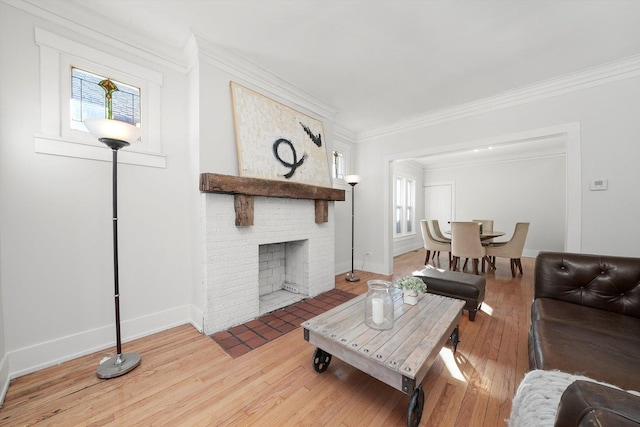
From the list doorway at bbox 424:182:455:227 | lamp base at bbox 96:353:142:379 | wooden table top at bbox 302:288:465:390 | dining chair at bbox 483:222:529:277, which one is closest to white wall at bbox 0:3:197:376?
lamp base at bbox 96:353:142:379

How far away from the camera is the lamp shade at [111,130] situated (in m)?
1.55

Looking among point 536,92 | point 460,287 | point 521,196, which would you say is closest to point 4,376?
point 460,287

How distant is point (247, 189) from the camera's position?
237cm

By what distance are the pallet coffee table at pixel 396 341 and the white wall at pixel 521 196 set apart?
5.66 meters

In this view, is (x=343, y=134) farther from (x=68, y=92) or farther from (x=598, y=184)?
(x=68, y=92)

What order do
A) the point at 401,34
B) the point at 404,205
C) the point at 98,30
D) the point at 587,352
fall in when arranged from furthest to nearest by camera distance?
the point at 404,205 → the point at 401,34 → the point at 98,30 → the point at 587,352

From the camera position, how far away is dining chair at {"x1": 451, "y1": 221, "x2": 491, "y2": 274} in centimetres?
404

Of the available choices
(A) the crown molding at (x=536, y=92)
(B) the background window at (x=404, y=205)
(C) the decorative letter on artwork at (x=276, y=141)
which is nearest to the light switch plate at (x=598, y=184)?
(A) the crown molding at (x=536, y=92)

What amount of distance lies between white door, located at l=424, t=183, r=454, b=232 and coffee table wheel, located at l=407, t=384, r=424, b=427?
6654 mm

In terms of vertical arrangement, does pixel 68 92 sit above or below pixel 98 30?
below

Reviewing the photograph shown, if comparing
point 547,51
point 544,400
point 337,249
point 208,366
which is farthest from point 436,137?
point 208,366

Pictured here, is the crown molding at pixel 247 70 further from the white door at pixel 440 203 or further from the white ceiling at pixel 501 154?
the white door at pixel 440 203

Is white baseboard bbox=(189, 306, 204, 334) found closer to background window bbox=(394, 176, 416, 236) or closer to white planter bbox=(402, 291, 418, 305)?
white planter bbox=(402, 291, 418, 305)

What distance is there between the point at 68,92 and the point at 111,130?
29.3 inches
